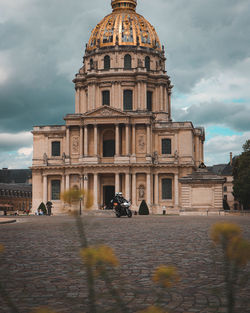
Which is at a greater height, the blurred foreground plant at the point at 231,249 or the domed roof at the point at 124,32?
the domed roof at the point at 124,32

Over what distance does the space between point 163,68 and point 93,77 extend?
1215 centimetres

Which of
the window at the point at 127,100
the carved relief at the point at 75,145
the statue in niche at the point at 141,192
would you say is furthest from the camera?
the window at the point at 127,100

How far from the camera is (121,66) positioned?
69.4 metres

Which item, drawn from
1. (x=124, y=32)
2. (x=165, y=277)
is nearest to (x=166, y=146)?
(x=124, y=32)

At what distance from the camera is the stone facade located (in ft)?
201

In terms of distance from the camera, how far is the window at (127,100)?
225 feet

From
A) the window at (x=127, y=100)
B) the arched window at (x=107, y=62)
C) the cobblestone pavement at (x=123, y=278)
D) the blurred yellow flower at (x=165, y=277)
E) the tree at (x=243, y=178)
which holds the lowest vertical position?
the cobblestone pavement at (x=123, y=278)

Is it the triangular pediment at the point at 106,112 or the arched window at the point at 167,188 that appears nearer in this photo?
the triangular pediment at the point at 106,112

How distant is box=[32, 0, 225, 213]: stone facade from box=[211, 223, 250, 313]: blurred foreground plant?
54.7 meters

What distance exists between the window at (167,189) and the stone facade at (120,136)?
13cm

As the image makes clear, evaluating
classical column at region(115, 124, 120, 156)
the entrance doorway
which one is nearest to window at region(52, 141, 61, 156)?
the entrance doorway

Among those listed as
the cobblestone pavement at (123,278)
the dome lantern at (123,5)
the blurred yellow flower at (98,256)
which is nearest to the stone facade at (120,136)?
the dome lantern at (123,5)

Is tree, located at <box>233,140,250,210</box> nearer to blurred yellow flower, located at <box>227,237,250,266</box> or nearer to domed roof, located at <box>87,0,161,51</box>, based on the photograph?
domed roof, located at <box>87,0,161,51</box>

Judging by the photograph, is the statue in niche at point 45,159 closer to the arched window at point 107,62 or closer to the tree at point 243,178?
the arched window at point 107,62
